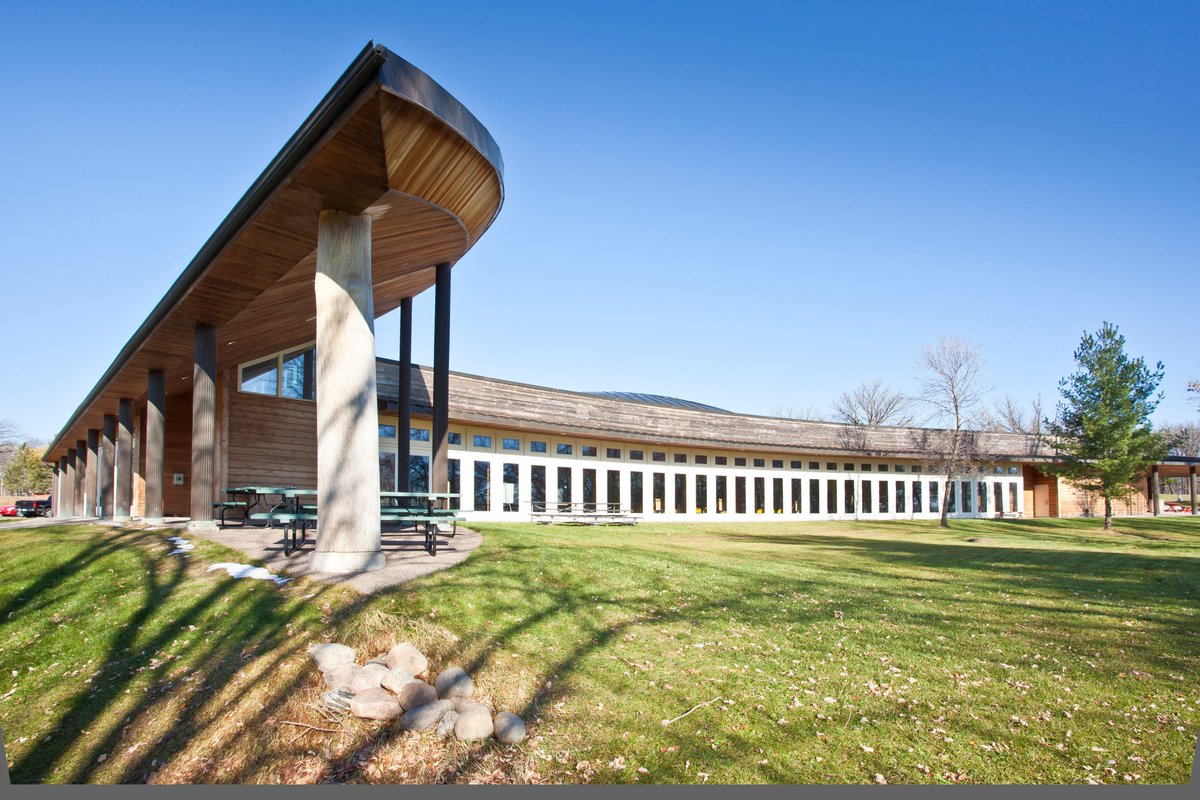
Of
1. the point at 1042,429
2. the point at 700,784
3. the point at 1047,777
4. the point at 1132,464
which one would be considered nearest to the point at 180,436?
the point at 700,784

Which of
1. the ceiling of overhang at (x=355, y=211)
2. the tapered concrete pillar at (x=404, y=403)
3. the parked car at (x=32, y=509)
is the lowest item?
the parked car at (x=32, y=509)

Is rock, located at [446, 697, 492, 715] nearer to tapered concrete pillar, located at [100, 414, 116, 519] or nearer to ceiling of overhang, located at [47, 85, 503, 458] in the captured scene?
ceiling of overhang, located at [47, 85, 503, 458]

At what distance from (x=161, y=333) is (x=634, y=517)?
14990 mm

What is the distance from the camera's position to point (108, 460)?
72.9 feet

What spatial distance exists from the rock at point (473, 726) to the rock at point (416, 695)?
19 cm

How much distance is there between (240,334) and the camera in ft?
50.1

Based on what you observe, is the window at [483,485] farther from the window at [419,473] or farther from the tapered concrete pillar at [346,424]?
the tapered concrete pillar at [346,424]

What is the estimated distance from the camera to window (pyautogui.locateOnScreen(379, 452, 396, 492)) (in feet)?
64.1

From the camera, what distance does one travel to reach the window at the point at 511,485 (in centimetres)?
2220

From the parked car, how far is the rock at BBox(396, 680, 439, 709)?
4368 cm

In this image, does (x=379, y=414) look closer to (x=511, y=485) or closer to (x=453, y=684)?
(x=511, y=485)

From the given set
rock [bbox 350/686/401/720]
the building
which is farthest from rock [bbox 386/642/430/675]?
the building

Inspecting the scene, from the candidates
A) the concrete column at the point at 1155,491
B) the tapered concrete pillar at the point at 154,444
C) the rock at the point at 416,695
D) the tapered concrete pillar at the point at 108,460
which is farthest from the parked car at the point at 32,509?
the concrete column at the point at 1155,491

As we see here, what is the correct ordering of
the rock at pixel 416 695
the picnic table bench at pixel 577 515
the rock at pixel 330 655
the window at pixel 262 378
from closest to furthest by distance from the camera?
the rock at pixel 416 695, the rock at pixel 330 655, the window at pixel 262 378, the picnic table bench at pixel 577 515
